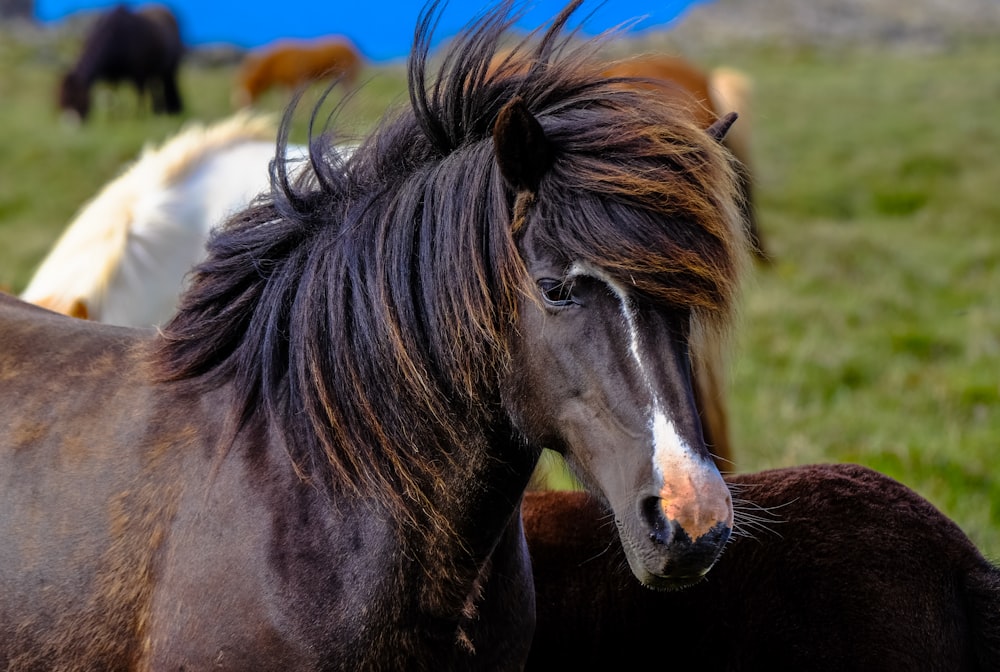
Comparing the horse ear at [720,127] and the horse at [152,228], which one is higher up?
the horse ear at [720,127]

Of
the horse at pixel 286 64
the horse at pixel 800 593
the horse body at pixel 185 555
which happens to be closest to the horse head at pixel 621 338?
the horse body at pixel 185 555

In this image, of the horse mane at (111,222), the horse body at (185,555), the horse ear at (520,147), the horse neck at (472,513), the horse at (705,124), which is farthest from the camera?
the horse mane at (111,222)

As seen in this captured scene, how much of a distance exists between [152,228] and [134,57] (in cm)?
1477

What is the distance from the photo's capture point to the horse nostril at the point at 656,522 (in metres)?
1.97

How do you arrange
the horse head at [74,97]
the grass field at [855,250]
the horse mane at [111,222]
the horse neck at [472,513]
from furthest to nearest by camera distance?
1. the horse head at [74,97]
2. the grass field at [855,250]
3. the horse mane at [111,222]
4. the horse neck at [472,513]

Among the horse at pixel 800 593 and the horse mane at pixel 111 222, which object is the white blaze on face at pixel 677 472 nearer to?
the horse at pixel 800 593

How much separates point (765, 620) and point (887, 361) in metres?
4.80

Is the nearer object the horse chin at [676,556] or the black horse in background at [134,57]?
the horse chin at [676,556]

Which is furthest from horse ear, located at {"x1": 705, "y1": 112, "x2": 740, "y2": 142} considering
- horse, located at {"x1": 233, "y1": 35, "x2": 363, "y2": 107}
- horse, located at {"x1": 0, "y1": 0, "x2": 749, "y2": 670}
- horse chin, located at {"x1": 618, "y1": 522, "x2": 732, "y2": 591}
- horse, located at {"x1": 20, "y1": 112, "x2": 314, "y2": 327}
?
horse, located at {"x1": 233, "y1": 35, "x2": 363, "y2": 107}

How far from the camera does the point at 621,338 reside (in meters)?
2.08

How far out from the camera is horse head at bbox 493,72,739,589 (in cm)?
199

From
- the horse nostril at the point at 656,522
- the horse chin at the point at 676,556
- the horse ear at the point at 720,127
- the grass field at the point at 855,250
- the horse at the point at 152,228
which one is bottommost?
the grass field at the point at 855,250

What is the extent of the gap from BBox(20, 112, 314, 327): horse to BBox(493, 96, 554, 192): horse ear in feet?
7.78

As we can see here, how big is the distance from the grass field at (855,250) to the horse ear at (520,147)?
0.67 meters
